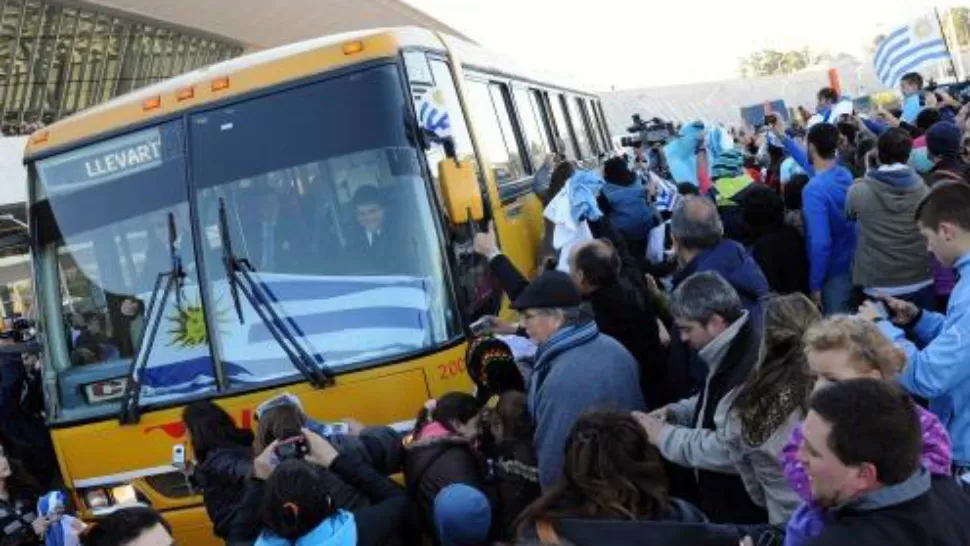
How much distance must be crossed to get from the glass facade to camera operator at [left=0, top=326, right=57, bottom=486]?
1018 inches

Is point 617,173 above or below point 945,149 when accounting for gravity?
above

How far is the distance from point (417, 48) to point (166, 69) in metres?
41.8

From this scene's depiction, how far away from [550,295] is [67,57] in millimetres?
36039

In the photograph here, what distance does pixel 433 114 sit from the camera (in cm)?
582

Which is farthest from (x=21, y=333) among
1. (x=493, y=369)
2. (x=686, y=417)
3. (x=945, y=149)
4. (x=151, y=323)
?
(x=945, y=149)

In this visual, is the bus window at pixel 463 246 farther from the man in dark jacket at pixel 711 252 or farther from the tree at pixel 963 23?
the tree at pixel 963 23

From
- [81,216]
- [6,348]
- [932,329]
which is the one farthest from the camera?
[6,348]

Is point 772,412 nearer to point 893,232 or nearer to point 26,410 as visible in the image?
point 893,232

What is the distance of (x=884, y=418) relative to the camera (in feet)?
7.35

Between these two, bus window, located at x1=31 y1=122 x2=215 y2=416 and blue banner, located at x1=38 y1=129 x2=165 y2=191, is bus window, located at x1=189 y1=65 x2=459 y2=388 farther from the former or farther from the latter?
blue banner, located at x1=38 y1=129 x2=165 y2=191

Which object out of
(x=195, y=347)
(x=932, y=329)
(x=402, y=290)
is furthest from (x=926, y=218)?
(x=195, y=347)

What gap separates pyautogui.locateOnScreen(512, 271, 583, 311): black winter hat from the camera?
4203 millimetres

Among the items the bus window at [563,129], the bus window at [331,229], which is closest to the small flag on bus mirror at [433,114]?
the bus window at [331,229]

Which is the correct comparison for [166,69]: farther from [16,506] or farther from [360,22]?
[16,506]
